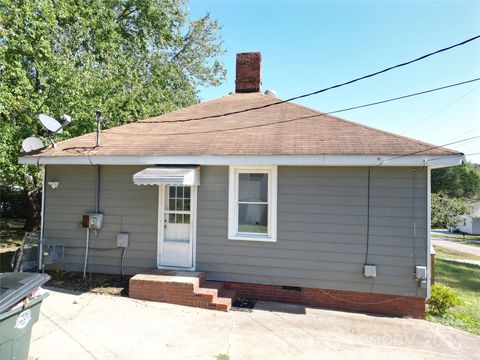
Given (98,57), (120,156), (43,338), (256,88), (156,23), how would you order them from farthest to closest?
(156,23) < (98,57) < (256,88) < (120,156) < (43,338)

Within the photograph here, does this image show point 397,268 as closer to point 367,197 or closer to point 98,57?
point 367,197

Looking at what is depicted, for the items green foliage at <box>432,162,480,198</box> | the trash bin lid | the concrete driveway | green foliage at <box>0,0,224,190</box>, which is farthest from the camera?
green foliage at <box>432,162,480,198</box>

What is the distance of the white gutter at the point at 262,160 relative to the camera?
245 inches

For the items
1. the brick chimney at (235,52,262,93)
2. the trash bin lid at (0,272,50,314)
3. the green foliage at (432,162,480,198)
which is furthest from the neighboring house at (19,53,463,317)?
the green foliage at (432,162,480,198)

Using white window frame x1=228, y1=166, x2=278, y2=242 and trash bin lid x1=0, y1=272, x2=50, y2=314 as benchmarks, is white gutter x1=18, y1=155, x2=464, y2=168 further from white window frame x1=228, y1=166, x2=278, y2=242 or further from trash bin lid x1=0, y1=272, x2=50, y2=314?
trash bin lid x1=0, y1=272, x2=50, y2=314

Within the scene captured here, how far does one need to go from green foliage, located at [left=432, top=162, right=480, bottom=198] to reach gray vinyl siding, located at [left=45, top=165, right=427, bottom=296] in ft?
182

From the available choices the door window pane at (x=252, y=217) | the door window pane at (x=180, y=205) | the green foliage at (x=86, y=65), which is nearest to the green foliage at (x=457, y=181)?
the green foliage at (x=86, y=65)

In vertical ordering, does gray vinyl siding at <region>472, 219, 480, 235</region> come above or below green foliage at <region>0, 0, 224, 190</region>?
below

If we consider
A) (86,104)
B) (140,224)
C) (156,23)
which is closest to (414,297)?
(140,224)

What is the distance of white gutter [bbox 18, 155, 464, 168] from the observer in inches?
245

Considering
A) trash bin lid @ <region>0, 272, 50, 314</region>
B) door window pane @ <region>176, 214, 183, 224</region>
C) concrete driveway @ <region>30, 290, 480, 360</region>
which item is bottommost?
concrete driveway @ <region>30, 290, 480, 360</region>

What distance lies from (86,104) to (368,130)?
9.71 metres

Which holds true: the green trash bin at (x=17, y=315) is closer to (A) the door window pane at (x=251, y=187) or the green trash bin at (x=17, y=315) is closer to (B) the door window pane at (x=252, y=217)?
(B) the door window pane at (x=252, y=217)

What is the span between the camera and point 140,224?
7.50 metres
